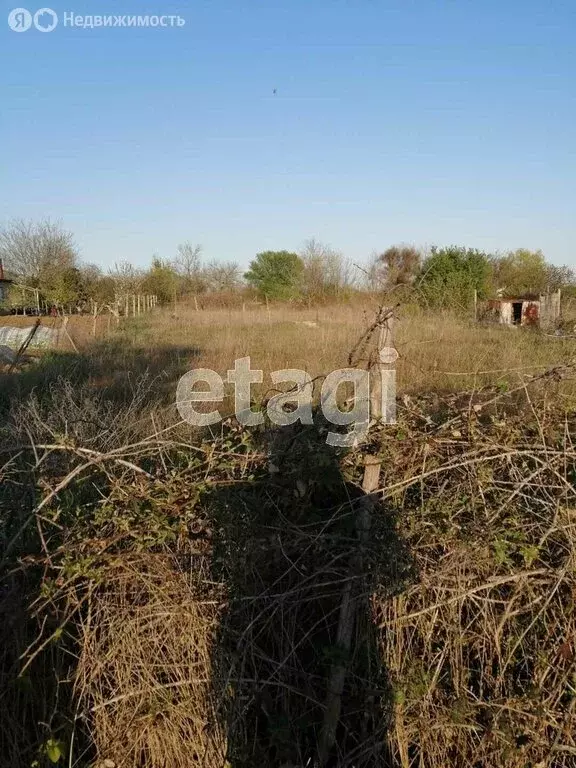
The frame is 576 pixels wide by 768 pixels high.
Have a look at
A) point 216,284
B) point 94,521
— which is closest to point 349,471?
point 94,521

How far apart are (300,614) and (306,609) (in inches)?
1.1

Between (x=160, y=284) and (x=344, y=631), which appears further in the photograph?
(x=160, y=284)

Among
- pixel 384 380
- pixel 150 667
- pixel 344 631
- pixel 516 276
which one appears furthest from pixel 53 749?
pixel 516 276

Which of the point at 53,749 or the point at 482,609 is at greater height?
the point at 482,609

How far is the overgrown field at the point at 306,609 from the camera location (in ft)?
5.93

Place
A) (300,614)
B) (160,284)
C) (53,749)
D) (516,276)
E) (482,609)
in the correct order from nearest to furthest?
(53,749), (482,609), (300,614), (516,276), (160,284)

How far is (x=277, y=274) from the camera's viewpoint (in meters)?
35.7

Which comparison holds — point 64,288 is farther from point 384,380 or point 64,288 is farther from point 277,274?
point 384,380

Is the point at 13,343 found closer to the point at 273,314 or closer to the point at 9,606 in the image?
the point at 273,314

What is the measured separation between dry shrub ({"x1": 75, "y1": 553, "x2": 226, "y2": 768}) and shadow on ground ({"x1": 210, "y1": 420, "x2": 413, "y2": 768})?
7cm

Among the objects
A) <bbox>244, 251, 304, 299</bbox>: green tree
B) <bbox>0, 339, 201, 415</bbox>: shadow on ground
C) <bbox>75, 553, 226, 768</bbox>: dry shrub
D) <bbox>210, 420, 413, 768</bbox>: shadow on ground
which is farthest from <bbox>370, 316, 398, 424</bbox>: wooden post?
<bbox>244, 251, 304, 299</bbox>: green tree

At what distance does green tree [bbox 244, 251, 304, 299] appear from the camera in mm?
30422

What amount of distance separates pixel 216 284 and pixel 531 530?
127 feet

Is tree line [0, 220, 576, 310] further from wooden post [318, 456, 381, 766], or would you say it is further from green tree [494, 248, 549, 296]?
wooden post [318, 456, 381, 766]
